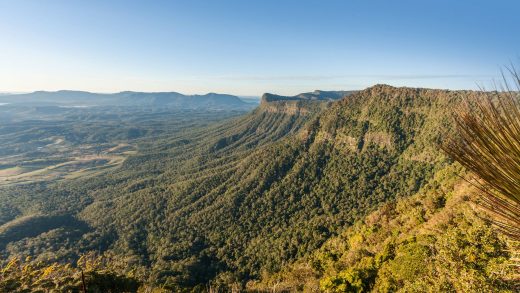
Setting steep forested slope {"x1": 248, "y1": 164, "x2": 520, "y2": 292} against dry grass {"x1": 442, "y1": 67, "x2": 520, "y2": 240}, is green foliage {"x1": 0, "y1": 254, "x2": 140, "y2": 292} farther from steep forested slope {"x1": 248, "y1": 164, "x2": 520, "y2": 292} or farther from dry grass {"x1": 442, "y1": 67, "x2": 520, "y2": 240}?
dry grass {"x1": 442, "y1": 67, "x2": 520, "y2": 240}

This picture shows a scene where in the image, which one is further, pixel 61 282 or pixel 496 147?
pixel 61 282

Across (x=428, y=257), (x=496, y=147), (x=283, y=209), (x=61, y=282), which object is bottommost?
(x=283, y=209)

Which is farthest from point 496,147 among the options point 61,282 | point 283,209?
point 283,209

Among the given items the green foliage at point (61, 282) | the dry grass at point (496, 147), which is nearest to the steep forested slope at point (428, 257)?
the dry grass at point (496, 147)

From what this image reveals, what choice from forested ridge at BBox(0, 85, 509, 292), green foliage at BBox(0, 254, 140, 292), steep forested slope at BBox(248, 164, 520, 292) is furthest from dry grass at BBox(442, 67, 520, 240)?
forested ridge at BBox(0, 85, 509, 292)

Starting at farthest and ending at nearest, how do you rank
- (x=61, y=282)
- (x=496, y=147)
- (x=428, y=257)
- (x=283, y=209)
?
(x=283, y=209), (x=61, y=282), (x=428, y=257), (x=496, y=147)

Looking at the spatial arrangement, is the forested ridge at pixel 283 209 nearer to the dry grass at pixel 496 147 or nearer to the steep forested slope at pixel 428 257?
the steep forested slope at pixel 428 257

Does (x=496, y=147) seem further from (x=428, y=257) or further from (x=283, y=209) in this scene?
(x=283, y=209)

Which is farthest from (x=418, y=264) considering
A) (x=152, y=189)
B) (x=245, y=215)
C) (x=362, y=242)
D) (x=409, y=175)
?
(x=152, y=189)

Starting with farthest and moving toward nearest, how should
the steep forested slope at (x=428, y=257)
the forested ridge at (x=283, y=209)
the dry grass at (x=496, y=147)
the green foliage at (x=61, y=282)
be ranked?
the forested ridge at (x=283, y=209) → the green foliage at (x=61, y=282) → the steep forested slope at (x=428, y=257) → the dry grass at (x=496, y=147)
